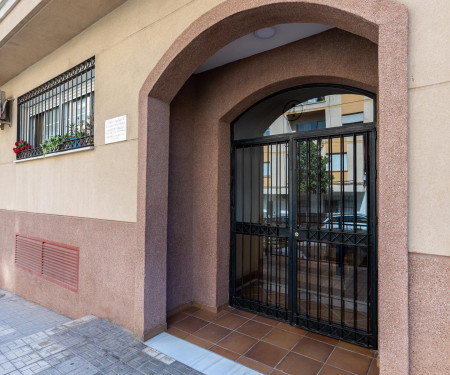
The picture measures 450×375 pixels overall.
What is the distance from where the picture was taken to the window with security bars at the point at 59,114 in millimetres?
4258

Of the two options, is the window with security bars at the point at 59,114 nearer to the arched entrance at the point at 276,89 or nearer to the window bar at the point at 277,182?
the arched entrance at the point at 276,89

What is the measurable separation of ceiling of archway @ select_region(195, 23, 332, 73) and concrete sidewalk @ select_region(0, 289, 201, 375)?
364cm

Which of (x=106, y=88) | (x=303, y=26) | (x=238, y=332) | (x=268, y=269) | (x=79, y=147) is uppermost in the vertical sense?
(x=303, y=26)

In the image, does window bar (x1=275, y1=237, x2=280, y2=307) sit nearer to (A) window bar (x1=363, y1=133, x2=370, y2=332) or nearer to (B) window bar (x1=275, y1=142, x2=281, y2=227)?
(B) window bar (x1=275, y1=142, x2=281, y2=227)

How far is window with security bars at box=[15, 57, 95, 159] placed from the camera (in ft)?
14.0

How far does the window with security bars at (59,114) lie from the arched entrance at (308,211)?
2.27 metres

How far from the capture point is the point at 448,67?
1.75m

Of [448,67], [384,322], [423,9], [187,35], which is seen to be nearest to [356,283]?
[384,322]

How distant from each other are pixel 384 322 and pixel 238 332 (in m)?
2.04

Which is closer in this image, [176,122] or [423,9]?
[423,9]

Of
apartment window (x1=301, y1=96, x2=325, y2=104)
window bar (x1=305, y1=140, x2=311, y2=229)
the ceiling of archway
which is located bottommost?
window bar (x1=305, y1=140, x2=311, y2=229)

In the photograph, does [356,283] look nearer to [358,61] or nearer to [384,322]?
[384,322]

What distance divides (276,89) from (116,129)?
2.16m

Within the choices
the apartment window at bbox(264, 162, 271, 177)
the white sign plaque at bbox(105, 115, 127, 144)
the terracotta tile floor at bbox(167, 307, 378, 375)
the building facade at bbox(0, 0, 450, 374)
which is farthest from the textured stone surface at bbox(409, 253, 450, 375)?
the white sign plaque at bbox(105, 115, 127, 144)
